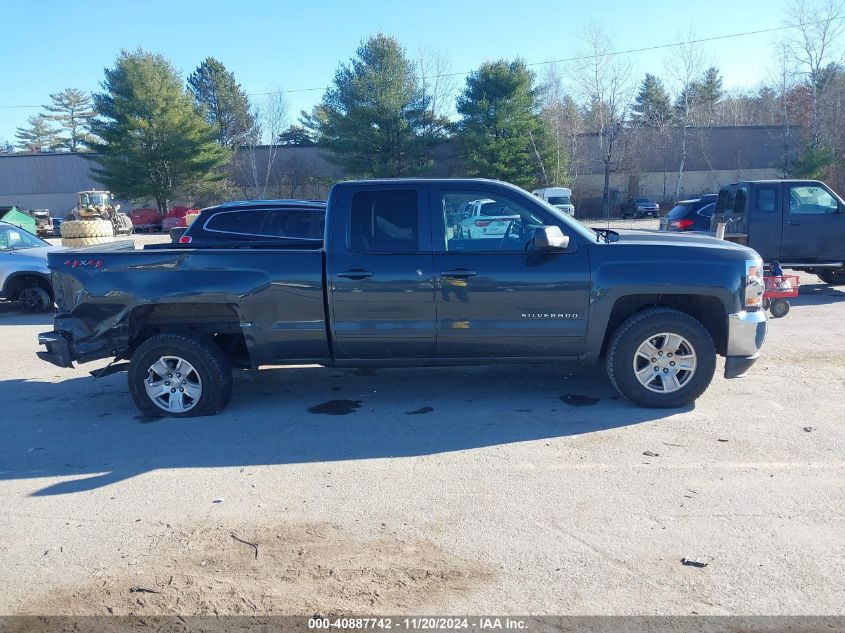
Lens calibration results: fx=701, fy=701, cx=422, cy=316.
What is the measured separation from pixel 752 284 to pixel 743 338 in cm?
46

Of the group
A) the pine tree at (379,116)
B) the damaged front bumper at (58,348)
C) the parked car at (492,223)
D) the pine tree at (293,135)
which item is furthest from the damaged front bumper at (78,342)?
the pine tree at (293,135)

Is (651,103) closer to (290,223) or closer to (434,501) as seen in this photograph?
(290,223)

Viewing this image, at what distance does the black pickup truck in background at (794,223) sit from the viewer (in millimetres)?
12523

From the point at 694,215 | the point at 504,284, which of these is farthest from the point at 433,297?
the point at 694,215

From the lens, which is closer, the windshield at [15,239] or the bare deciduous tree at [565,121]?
the windshield at [15,239]

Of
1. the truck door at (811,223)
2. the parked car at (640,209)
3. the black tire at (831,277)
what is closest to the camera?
the truck door at (811,223)

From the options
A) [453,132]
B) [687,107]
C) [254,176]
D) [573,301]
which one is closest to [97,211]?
[254,176]

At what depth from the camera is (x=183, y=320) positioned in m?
6.22

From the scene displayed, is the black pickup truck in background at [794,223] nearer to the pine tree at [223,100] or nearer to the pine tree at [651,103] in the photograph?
the pine tree at [651,103]

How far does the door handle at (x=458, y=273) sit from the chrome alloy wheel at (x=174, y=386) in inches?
93.3

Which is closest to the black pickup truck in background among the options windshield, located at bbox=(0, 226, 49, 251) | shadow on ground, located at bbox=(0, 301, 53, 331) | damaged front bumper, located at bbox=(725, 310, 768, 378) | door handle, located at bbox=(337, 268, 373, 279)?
damaged front bumper, located at bbox=(725, 310, 768, 378)

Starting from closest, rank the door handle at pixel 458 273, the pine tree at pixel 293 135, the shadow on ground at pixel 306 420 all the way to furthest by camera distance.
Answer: the shadow on ground at pixel 306 420 → the door handle at pixel 458 273 → the pine tree at pixel 293 135

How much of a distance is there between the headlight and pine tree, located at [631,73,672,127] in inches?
2147

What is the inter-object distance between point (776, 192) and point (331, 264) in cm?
989
